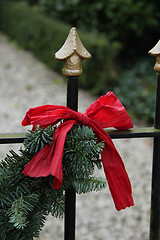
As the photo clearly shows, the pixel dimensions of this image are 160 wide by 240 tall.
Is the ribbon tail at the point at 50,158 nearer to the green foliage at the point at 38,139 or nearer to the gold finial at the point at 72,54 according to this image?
the green foliage at the point at 38,139

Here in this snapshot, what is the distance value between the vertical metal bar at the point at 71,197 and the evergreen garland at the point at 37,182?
0.20 feet

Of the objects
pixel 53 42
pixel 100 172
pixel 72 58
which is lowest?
pixel 100 172

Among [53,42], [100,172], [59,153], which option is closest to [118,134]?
[59,153]

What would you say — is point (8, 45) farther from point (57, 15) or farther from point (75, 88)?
point (75, 88)

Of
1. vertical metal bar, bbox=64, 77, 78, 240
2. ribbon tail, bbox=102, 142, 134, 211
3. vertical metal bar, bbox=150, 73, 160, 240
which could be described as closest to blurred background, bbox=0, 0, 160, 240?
vertical metal bar, bbox=150, 73, 160, 240

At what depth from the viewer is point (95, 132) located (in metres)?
1.09

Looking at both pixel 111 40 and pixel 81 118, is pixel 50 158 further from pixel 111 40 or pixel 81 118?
pixel 111 40

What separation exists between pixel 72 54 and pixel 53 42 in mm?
5961

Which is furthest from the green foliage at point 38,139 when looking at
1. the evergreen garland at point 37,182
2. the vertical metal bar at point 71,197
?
the vertical metal bar at point 71,197

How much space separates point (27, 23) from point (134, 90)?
3.70 m

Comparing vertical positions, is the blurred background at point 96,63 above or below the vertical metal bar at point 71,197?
above

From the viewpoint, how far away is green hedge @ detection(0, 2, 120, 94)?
19.4 ft

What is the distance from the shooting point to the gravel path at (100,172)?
300 cm

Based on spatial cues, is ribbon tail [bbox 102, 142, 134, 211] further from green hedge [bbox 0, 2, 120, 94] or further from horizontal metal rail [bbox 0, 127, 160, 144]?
green hedge [bbox 0, 2, 120, 94]
